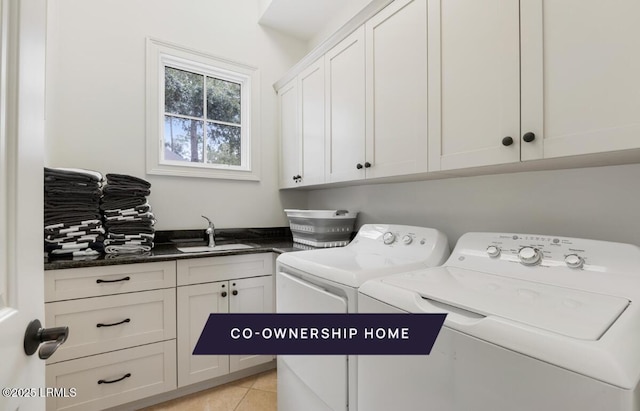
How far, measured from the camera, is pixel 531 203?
129cm

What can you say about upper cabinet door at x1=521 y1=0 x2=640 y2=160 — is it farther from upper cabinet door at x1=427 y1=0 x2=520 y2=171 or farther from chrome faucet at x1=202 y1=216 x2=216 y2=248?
chrome faucet at x1=202 y1=216 x2=216 y2=248

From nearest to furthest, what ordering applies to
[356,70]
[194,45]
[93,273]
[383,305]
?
[383,305]
[93,273]
[356,70]
[194,45]

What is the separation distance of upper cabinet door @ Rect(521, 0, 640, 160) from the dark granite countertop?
146 cm

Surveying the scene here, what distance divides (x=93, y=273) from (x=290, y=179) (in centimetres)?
148

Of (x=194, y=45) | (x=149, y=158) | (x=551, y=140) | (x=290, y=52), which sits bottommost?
(x=551, y=140)

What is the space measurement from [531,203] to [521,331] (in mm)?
894

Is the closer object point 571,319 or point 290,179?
point 571,319

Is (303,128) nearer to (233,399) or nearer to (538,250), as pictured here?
(538,250)

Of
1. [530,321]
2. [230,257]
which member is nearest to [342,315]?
[530,321]

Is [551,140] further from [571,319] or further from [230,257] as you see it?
[230,257]

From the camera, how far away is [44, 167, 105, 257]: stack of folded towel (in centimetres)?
158

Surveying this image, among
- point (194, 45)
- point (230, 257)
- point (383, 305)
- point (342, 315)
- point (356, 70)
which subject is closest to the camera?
point (383, 305)

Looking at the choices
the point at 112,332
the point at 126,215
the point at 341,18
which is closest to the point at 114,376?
the point at 112,332

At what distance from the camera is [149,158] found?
2158 mm
